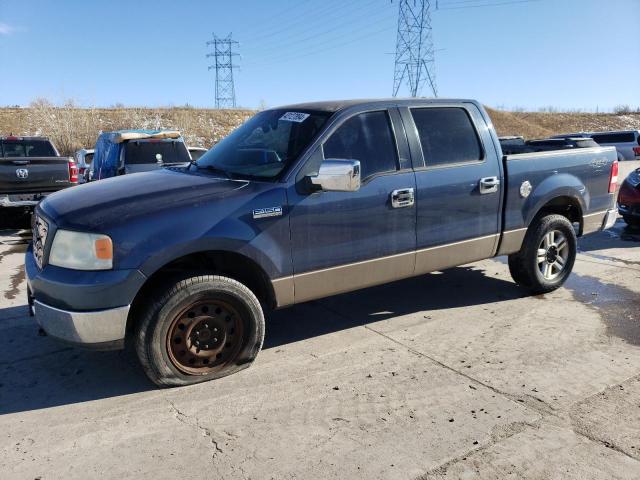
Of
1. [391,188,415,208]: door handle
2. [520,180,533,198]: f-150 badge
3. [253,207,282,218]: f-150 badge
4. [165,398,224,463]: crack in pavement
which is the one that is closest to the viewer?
[165,398,224,463]: crack in pavement

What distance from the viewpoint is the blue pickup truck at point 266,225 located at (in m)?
3.37

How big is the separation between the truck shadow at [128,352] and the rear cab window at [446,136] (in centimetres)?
151

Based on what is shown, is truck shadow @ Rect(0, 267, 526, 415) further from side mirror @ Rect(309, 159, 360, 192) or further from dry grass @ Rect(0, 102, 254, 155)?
dry grass @ Rect(0, 102, 254, 155)

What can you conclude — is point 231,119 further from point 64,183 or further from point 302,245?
point 302,245

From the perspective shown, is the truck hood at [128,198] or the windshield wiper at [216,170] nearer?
the truck hood at [128,198]

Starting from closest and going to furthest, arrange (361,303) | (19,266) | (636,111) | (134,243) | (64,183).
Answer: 1. (134,243)
2. (361,303)
3. (19,266)
4. (64,183)
5. (636,111)

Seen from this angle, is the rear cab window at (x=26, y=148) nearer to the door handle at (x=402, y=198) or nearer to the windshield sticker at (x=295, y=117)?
the windshield sticker at (x=295, y=117)

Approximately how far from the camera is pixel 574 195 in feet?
18.5

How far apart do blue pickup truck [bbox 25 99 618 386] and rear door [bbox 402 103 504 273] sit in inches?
0.5

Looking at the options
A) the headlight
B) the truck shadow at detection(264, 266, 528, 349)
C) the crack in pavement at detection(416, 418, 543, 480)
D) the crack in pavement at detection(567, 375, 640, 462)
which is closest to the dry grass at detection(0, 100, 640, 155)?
the truck shadow at detection(264, 266, 528, 349)

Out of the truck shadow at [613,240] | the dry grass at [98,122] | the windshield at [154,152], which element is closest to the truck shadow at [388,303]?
the truck shadow at [613,240]

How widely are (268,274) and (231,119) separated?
40219 millimetres

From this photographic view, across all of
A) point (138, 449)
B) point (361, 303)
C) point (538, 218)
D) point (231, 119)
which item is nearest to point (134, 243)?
point (138, 449)

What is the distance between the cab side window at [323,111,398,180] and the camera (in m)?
4.14
